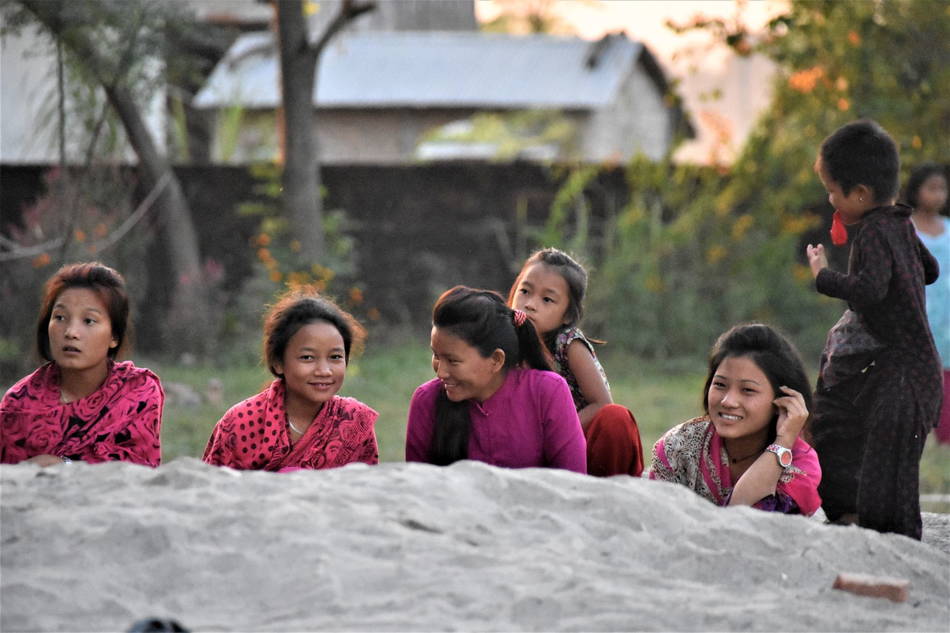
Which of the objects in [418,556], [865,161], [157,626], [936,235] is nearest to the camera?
[157,626]

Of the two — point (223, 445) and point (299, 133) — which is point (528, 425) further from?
point (299, 133)

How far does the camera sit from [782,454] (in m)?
4.51

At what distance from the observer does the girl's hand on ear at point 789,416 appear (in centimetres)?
457

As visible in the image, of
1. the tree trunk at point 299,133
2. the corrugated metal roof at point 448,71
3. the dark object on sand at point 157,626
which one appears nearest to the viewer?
the dark object on sand at point 157,626

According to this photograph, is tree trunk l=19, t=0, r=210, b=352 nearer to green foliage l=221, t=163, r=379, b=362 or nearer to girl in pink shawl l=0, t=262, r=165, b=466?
green foliage l=221, t=163, r=379, b=362

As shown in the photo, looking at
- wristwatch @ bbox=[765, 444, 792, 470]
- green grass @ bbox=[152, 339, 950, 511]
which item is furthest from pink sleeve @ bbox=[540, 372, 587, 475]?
green grass @ bbox=[152, 339, 950, 511]

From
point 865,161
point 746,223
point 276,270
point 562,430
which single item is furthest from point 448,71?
point 562,430

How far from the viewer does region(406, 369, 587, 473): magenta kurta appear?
4.62 m

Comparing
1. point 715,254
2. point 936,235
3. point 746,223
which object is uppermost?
point 746,223

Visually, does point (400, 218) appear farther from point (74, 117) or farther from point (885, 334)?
point (885, 334)

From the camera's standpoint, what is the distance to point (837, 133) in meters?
4.98

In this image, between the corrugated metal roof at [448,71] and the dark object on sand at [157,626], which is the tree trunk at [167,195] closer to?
the dark object on sand at [157,626]

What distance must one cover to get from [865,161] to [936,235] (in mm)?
2905

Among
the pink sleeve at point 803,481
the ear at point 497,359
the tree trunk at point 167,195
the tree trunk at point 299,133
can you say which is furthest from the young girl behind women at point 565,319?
the tree trunk at point 299,133
